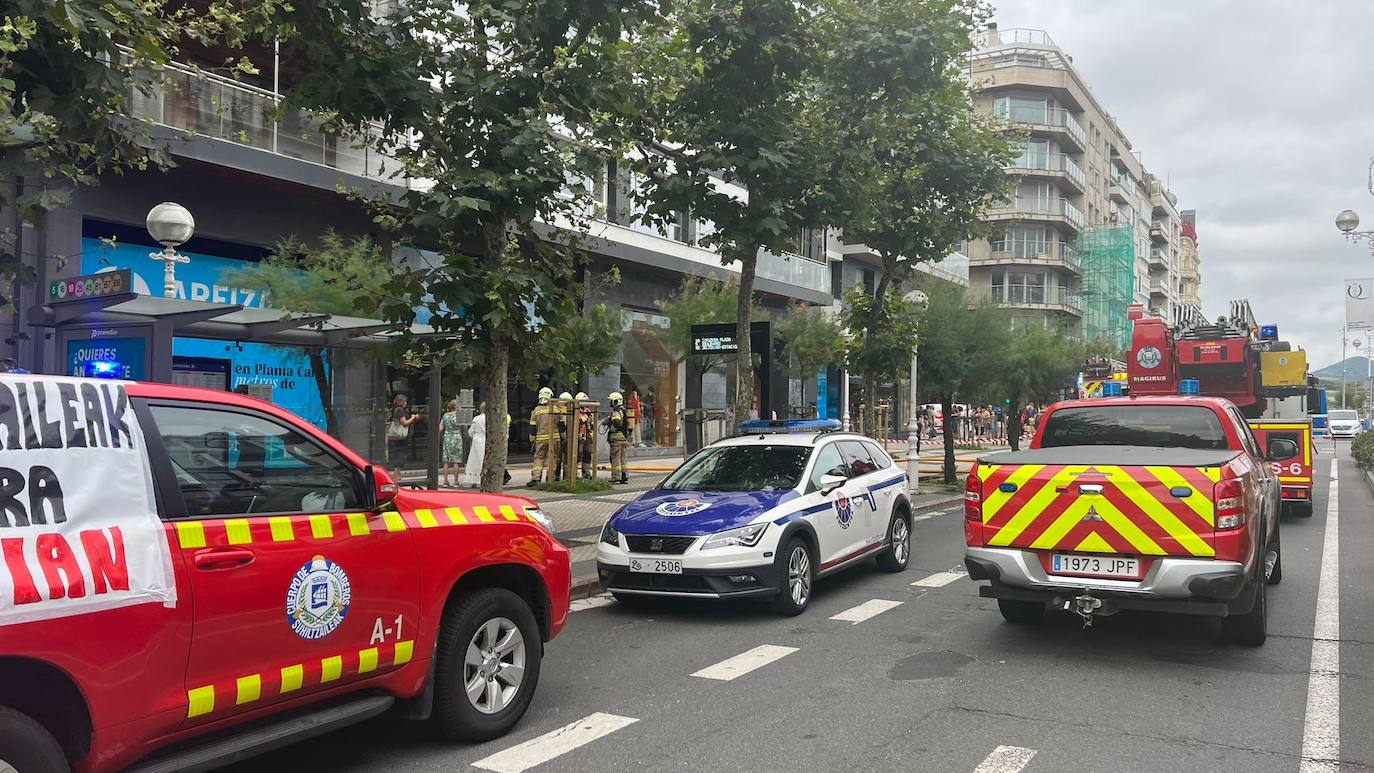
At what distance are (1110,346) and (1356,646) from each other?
46925 millimetres

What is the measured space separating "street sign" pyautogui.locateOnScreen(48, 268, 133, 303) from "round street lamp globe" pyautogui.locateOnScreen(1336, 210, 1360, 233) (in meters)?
20.5

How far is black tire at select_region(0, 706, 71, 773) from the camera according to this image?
312 cm

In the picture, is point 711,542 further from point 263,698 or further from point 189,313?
point 189,313

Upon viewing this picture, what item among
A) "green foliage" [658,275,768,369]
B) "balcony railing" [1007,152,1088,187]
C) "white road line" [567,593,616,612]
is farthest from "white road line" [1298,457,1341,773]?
"balcony railing" [1007,152,1088,187]

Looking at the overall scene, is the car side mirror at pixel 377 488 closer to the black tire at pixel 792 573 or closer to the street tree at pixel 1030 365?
the black tire at pixel 792 573

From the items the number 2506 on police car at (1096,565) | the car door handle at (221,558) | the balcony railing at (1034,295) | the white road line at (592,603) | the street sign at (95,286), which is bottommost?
the white road line at (592,603)

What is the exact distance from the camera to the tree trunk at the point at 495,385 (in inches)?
366

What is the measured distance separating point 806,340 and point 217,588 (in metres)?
28.6

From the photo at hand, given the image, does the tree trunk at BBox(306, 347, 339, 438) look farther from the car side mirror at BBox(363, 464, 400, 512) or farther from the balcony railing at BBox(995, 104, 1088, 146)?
the balcony railing at BBox(995, 104, 1088, 146)

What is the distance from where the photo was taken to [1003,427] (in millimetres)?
53000

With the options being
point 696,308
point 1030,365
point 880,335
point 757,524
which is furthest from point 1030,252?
point 757,524

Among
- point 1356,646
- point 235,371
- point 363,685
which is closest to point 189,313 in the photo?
point 363,685

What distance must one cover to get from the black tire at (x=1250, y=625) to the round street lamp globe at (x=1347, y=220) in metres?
15.9

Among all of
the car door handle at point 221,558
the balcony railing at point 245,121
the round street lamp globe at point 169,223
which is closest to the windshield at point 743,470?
the car door handle at point 221,558
